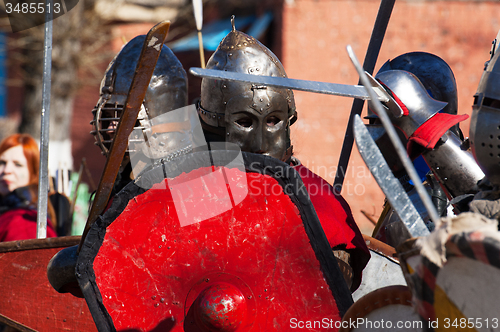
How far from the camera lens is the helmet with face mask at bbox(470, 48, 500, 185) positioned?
4.66ft

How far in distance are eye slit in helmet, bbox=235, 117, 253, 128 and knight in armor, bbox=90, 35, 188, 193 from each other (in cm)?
48

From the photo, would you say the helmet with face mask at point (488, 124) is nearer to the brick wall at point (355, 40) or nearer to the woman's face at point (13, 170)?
the woman's face at point (13, 170)

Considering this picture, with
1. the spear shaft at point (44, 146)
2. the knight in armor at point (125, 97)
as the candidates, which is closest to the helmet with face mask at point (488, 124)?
the knight in armor at point (125, 97)

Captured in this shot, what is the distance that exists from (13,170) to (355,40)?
525cm

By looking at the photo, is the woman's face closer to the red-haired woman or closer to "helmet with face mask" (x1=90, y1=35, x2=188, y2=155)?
the red-haired woman

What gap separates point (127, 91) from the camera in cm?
279

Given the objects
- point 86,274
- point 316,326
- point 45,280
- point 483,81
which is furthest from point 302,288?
point 45,280

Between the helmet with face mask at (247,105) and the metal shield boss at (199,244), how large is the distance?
59 cm

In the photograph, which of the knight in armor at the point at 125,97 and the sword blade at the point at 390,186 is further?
the knight in armor at the point at 125,97

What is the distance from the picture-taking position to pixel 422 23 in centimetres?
747

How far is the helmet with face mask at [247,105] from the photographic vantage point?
2242 millimetres

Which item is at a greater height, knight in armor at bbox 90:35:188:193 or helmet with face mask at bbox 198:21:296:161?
helmet with face mask at bbox 198:21:296:161

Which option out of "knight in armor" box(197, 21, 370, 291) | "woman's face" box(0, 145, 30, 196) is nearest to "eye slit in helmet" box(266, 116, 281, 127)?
"knight in armor" box(197, 21, 370, 291)

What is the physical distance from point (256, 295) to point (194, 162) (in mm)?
476
